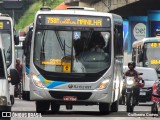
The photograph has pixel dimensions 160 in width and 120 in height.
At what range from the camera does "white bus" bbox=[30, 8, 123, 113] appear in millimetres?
23000

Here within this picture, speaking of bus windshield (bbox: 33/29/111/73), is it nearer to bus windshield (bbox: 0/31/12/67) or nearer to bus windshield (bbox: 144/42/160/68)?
bus windshield (bbox: 0/31/12/67)

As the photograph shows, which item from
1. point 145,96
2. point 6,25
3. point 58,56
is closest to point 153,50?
point 145,96

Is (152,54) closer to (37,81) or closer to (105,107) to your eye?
(105,107)

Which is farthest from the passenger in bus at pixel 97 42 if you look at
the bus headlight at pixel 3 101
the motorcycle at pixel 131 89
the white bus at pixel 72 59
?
the bus headlight at pixel 3 101

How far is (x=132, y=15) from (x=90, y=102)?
4999cm

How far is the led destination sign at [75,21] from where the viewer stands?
23.5m

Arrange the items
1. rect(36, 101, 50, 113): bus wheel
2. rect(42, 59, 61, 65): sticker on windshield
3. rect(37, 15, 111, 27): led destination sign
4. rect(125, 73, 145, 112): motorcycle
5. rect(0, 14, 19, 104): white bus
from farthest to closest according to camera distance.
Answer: rect(0, 14, 19, 104): white bus
rect(125, 73, 145, 112): motorcycle
rect(36, 101, 50, 113): bus wheel
rect(37, 15, 111, 27): led destination sign
rect(42, 59, 61, 65): sticker on windshield

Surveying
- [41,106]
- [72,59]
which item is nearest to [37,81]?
[41,106]

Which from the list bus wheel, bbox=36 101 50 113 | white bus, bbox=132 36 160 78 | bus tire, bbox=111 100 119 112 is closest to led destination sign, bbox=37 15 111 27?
bus wheel, bbox=36 101 50 113

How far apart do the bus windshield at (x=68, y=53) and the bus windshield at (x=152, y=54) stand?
19097 millimetres

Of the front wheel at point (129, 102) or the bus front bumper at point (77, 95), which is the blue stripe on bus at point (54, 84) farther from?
the front wheel at point (129, 102)

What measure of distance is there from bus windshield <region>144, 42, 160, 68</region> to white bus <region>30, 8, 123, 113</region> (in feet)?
61.3

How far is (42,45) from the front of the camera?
76.3ft

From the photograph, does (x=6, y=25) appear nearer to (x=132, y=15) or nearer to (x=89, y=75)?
(x=89, y=75)
